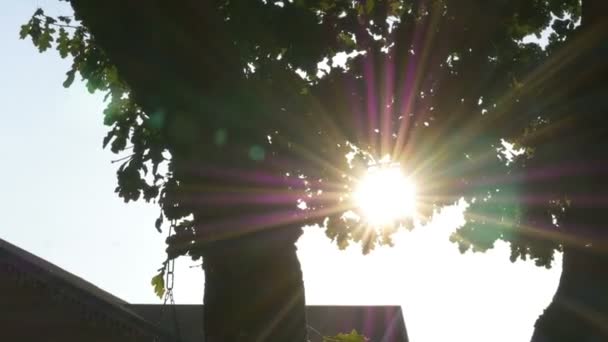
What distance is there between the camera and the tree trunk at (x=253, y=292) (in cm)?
400

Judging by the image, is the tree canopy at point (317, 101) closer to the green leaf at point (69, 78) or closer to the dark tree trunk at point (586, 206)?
the green leaf at point (69, 78)

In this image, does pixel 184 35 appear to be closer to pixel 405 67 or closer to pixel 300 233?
pixel 300 233

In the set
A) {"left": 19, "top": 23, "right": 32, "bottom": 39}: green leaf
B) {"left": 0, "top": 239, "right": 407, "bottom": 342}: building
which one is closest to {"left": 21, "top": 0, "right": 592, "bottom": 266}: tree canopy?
{"left": 19, "top": 23, "right": 32, "bottom": 39}: green leaf

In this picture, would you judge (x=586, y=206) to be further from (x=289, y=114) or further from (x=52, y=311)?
(x=52, y=311)

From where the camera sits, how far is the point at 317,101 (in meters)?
7.77

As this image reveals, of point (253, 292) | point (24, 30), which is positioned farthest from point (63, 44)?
point (253, 292)

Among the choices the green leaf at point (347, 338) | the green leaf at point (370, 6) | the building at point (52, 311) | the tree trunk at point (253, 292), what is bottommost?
the green leaf at point (347, 338)

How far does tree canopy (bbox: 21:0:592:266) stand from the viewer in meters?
4.21

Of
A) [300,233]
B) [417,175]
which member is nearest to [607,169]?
[300,233]

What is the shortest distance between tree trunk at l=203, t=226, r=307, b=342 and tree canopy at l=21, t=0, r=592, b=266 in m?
0.18

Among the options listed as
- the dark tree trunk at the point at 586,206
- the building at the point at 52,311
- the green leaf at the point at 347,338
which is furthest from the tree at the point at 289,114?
the building at the point at 52,311

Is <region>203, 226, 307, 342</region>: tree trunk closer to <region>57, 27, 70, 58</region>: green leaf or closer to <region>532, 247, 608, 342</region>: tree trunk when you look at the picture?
<region>532, 247, 608, 342</region>: tree trunk

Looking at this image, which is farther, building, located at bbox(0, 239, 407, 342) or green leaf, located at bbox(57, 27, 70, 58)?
building, located at bbox(0, 239, 407, 342)

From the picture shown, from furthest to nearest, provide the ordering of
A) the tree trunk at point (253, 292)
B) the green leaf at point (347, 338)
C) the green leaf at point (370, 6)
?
the green leaf at point (370, 6)
the green leaf at point (347, 338)
the tree trunk at point (253, 292)
